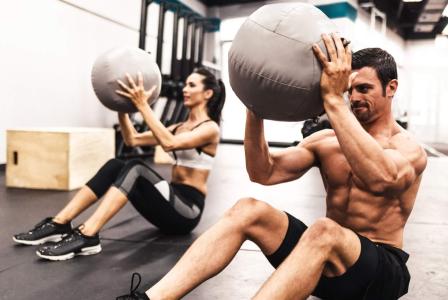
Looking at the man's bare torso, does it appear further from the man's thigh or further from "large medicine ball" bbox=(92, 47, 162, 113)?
"large medicine ball" bbox=(92, 47, 162, 113)

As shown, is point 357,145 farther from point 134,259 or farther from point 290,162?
point 134,259

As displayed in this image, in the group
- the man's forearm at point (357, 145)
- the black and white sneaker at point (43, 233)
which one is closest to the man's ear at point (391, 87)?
the man's forearm at point (357, 145)

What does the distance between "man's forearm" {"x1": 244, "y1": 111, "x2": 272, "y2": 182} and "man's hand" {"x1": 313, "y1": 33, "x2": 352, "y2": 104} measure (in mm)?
314

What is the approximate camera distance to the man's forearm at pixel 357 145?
1186 millimetres

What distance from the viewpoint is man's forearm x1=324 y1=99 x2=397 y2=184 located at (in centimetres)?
119

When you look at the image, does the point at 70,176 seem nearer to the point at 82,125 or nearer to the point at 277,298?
the point at 82,125

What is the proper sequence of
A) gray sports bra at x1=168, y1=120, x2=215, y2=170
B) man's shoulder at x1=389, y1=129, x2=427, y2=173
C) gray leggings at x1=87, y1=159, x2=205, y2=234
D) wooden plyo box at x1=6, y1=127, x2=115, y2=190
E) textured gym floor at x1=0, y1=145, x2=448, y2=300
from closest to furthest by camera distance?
man's shoulder at x1=389, y1=129, x2=427, y2=173, textured gym floor at x1=0, y1=145, x2=448, y2=300, gray leggings at x1=87, y1=159, x2=205, y2=234, gray sports bra at x1=168, y1=120, x2=215, y2=170, wooden plyo box at x1=6, y1=127, x2=115, y2=190

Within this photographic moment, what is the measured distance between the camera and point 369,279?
4.09ft

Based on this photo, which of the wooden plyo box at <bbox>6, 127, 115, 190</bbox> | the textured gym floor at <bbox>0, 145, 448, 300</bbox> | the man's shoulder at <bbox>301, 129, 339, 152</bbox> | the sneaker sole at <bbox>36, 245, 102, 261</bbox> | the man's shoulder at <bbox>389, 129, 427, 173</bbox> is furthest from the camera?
the wooden plyo box at <bbox>6, 127, 115, 190</bbox>

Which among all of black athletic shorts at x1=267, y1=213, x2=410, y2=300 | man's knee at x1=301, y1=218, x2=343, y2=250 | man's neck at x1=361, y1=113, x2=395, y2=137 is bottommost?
black athletic shorts at x1=267, y1=213, x2=410, y2=300

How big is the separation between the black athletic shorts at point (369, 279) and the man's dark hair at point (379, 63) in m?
0.50

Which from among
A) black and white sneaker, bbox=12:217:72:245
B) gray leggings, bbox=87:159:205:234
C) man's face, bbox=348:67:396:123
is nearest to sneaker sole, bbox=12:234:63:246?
black and white sneaker, bbox=12:217:72:245

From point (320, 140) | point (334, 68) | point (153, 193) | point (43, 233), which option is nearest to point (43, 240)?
point (43, 233)

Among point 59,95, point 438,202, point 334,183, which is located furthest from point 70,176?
point 438,202
